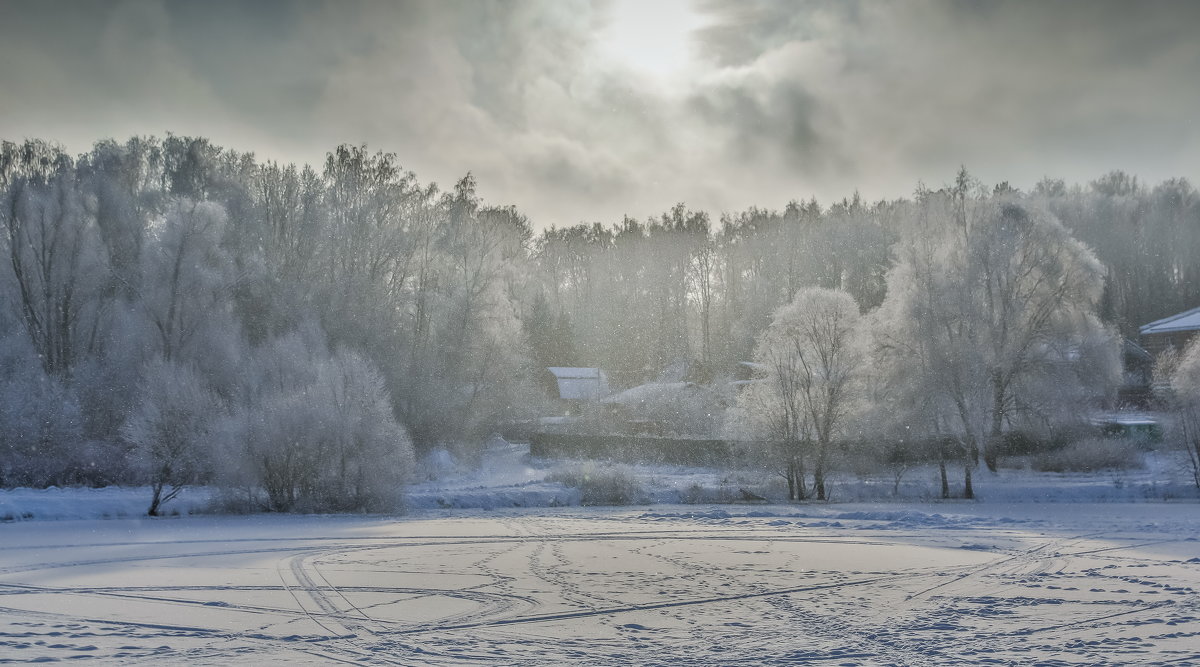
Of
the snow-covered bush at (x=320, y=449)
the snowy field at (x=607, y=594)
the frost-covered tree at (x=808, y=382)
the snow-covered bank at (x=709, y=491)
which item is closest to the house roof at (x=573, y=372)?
the snow-covered bank at (x=709, y=491)

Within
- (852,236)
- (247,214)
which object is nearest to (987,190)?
(852,236)

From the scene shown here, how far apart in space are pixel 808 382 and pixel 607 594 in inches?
866

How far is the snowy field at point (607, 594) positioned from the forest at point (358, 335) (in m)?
6.66

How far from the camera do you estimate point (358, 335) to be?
43188 millimetres

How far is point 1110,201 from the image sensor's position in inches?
2660

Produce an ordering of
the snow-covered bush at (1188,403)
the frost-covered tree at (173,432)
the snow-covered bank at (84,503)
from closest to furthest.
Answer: the snow-covered bank at (84,503), the frost-covered tree at (173,432), the snow-covered bush at (1188,403)

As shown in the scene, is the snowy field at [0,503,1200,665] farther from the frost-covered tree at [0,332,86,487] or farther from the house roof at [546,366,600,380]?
the house roof at [546,366,600,380]

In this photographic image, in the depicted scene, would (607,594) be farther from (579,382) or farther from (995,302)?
(579,382)

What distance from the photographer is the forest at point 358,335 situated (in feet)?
97.7

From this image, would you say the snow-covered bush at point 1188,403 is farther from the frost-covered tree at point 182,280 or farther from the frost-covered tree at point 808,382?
the frost-covered tree at point 182,280

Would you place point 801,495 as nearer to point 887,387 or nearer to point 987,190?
point 887,387

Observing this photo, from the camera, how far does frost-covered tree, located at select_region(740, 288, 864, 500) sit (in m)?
33.6

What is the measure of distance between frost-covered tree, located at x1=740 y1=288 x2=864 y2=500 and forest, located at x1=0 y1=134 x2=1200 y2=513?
94 mm

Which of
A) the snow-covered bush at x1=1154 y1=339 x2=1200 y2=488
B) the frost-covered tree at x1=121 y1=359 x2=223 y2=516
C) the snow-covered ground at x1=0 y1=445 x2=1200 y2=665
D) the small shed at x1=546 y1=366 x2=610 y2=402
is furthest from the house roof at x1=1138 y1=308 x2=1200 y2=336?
the frost-covered tree at x1=121 y1=359 x2=223 y2=516
